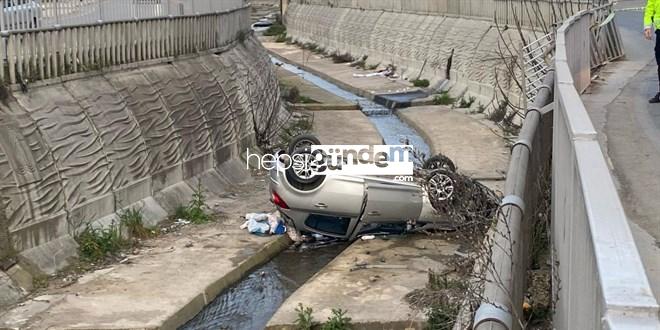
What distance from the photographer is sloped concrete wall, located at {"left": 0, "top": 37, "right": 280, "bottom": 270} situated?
44.8ft

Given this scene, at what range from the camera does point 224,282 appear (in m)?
13.9

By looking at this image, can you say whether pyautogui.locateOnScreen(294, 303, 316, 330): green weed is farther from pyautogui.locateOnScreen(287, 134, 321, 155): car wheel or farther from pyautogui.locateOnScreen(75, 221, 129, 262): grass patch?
pyautogui.locateOnScreen(287, 134, 321, 155): car wheel

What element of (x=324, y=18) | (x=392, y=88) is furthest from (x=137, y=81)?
(x=324, y=18)

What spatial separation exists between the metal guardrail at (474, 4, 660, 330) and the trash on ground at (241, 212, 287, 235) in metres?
6.64

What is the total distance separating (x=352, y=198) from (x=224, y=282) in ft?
8.75

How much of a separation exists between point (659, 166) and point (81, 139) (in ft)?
29.9

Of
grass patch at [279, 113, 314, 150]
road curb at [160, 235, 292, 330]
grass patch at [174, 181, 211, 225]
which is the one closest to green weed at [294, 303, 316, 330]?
road curb at [160, 235, 292, 330]

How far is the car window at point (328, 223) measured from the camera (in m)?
15.7

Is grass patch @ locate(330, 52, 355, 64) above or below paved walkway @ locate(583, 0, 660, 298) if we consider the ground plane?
below

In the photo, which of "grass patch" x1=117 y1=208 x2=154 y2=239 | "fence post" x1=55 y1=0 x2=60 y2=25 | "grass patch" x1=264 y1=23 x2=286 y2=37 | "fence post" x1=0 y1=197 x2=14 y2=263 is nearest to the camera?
"fence post" x1=0 y1=197 x2=14 y2=263

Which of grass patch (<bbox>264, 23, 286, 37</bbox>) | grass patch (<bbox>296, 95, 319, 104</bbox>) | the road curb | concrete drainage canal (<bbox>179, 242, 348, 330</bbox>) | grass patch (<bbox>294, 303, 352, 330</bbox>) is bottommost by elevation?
grass patch (<bbox>264, 23, 286, 37</bbox>)

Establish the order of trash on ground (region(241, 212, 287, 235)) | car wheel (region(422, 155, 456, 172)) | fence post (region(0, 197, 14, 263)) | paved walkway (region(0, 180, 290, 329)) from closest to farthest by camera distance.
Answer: paved walkway (region(0, 180, 290, 329)), fence post (region(0, 197, 14, 263)), car wheel (region(422, 155, 456, 172)), trash on ground (region(241, 212, 287, 235))

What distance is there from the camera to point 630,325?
264 cm

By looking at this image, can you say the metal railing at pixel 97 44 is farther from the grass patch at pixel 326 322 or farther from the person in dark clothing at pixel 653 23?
the person in dark clothing at pixel 653 23
